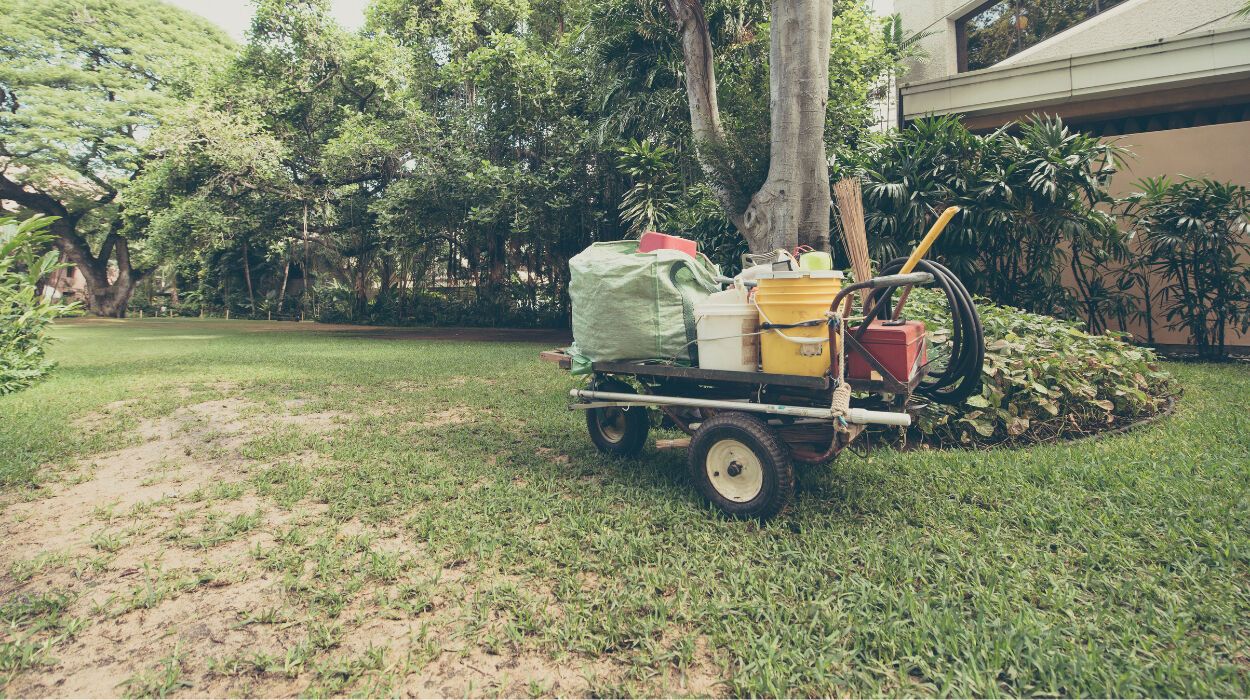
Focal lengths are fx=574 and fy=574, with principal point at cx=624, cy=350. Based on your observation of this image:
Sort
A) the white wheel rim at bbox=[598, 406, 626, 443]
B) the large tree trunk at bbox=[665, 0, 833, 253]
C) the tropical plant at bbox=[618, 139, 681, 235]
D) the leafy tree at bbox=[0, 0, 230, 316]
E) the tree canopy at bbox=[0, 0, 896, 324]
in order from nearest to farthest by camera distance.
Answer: the white wheel rim at bbox=[598, 406, 626, 443], the large tree trunk at bbox=[665, 0, 833, 253], the tropical plant at bbox=[618, 139, 681, 235], the tree canopy at bbox=[0, 0, 896, 324], the leafy tree at bbox=[0, 0, 230, 316]

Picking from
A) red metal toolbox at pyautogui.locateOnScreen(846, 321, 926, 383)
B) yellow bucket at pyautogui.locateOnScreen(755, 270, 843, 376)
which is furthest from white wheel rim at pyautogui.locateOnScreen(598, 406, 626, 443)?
red metal toolbox at pyautogui.locateOnScreen(846, 321, 926, 383)

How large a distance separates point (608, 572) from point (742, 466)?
0.86m

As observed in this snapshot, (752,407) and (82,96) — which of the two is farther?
(82,96)

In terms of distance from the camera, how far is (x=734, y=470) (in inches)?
108

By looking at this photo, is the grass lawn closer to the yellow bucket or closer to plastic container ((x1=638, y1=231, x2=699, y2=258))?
the yellow bucket

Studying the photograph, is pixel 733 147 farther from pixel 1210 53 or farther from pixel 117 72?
pixel 117 72

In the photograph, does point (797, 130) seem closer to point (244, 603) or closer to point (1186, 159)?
point (244, 603)

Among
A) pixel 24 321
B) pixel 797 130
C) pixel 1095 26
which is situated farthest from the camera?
pixel 1095 26

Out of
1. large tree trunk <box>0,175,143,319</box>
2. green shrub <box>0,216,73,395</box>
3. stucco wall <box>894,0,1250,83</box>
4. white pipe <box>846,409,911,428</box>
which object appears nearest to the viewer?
white pipe <box>846,409,911,428</box>

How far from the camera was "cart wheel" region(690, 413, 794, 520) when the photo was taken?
2527 mm

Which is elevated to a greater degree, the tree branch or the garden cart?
the tree branch

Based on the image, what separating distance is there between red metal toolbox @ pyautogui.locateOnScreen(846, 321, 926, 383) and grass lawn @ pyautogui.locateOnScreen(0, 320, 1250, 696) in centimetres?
67

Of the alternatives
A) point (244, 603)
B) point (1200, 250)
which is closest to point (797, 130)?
point (244, 603)

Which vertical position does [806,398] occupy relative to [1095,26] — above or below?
below
